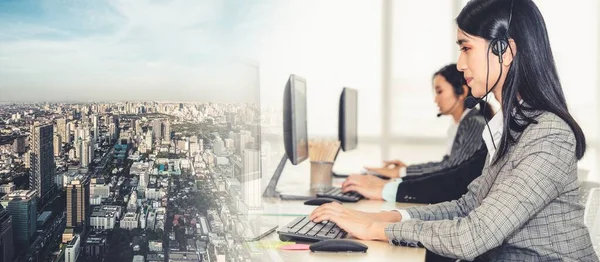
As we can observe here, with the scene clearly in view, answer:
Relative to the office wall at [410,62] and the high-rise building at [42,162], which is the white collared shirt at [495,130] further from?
the office wall at [410,62]

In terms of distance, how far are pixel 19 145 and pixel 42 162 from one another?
46mm

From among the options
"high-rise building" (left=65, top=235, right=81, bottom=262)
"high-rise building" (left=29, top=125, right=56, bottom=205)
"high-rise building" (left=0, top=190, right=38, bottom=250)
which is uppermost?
"high-rise building" (left=29, top=125, right=56, bottom=205)

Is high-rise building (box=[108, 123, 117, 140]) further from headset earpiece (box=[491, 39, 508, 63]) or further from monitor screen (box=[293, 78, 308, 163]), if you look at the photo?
monitor screen (box=[293, 78, 308, 163])

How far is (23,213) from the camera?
3.59 feet

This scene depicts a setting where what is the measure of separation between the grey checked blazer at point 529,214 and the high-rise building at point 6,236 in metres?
0.75

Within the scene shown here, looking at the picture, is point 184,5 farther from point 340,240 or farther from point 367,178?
point 367,178

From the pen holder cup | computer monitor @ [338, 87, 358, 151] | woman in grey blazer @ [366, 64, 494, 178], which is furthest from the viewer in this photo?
computer monitor @ [338, 87, 358, 151]

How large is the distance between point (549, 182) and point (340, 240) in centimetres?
48

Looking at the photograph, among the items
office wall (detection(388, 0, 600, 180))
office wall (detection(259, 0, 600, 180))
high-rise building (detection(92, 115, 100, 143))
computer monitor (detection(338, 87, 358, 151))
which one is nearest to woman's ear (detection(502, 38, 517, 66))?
high-rise building (detection(92, 115, 100, 143))

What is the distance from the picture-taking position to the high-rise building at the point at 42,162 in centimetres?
110

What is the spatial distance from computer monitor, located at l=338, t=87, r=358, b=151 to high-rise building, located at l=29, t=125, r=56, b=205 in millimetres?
1978

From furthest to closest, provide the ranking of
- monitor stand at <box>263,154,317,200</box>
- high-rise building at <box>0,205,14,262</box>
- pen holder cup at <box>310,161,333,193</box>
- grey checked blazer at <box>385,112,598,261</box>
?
1. pen holder cup at <box>310,161,333,193</box>
2. monitor stand at <box>263,154,317,200</box>
3. grey checked blazer at <box>385,112,598,261</box>
4. high-rise building at <box>0,205,14,262</box>

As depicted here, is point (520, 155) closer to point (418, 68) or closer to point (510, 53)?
point (510, 53)

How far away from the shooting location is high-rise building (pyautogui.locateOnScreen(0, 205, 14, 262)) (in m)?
1.07
